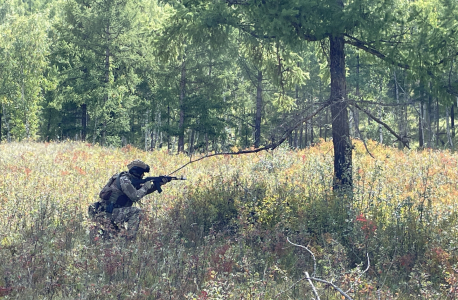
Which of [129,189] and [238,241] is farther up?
[129,189]

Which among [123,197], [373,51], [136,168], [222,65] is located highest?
[222,65]

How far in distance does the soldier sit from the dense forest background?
95.2 inches

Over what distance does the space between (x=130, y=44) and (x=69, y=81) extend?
449 cm

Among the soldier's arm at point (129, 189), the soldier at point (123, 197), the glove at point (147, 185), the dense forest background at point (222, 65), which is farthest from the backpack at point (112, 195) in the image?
the dense forest background at point (222, 65)

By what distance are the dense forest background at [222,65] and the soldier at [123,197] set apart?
2.42m

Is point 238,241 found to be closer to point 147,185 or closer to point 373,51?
point 147,185

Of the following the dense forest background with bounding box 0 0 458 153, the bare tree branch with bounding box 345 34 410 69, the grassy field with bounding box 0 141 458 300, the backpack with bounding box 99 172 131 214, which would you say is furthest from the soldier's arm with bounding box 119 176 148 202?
the bare tree branch with bounding box 345 34 410 69

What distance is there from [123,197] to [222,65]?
53.9ft

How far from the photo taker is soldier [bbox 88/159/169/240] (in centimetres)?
631

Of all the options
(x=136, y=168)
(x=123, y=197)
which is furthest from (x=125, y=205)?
(x=136, y=168)

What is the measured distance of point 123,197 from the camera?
21.5ft

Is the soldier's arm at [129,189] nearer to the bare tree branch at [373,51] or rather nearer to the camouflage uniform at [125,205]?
the camouflage uniform at [125,205]

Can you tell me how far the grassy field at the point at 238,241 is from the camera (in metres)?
4.56

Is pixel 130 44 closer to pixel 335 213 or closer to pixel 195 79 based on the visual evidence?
pixel 195 79
